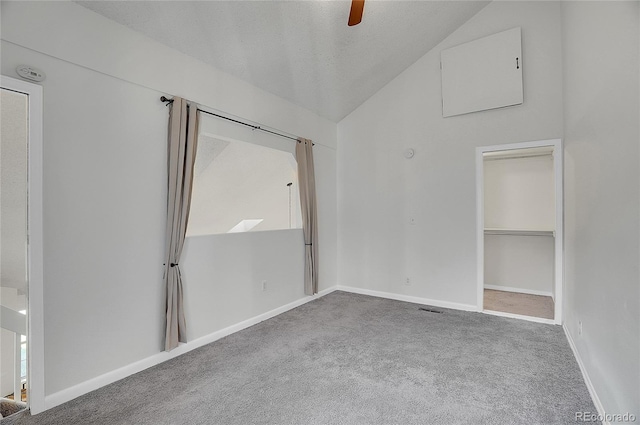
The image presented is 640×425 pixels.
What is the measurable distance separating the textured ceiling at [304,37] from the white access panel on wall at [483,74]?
1.27 ft

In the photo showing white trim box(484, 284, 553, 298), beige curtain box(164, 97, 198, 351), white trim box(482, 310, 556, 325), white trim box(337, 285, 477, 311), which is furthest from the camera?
white trim box(484, 284, 553, 298)

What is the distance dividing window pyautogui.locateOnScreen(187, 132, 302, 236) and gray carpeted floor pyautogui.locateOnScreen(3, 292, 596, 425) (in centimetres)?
197

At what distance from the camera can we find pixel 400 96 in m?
4.35

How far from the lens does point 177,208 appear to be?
2627 mm

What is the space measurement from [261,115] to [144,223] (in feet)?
5.89

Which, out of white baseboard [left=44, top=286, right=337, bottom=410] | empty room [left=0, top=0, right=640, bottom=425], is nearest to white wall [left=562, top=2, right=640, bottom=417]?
empty room [left=0, top=0, right=640, bottom=425]

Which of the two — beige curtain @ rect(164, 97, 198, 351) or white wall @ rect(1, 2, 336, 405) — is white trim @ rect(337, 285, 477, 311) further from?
beige curtain @ rect(164, 97, 198, 351)

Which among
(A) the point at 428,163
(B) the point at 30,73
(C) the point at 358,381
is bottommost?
(C) the point at 358,381

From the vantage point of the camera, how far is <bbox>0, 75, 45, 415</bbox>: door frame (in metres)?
1.91

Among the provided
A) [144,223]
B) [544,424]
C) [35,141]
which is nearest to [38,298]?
[144,223]

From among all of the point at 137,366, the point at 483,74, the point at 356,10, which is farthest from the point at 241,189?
the point at 483,74

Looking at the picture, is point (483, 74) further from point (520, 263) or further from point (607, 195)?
point (520, 263)

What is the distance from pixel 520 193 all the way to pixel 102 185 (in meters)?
5.44

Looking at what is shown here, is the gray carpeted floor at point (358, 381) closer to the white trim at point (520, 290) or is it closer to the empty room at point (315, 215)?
the empty room at point (315, 215)
